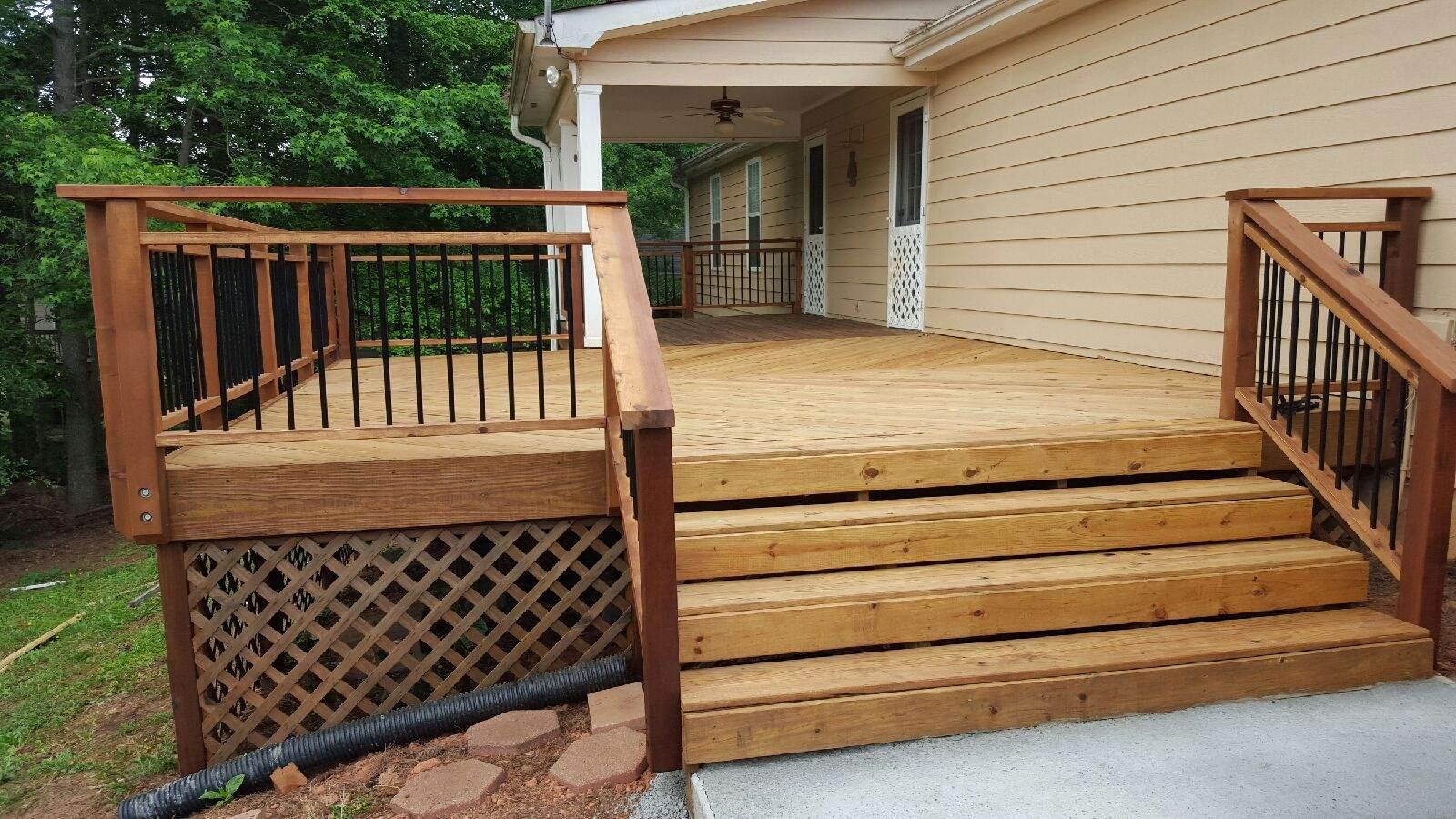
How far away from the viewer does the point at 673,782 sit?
2.57m

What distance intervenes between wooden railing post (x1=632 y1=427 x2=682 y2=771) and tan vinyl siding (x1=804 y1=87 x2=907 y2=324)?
23.7 ft

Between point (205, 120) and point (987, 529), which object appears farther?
point (205, 120)

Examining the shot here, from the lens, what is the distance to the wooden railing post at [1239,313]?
3.68 m

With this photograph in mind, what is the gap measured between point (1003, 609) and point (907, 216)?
655cm

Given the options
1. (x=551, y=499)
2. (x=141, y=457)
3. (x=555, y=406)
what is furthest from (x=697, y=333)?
(x=141, y=457)

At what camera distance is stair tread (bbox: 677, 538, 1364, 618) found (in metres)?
2.84

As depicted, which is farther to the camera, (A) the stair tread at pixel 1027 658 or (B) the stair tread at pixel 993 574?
(B) the stair tread at pixel 993 574

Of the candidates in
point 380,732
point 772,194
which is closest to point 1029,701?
point 380,732

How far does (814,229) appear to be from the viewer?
11.5m

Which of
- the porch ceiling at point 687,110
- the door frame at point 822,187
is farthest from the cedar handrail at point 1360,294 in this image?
the door frame at point 822,187

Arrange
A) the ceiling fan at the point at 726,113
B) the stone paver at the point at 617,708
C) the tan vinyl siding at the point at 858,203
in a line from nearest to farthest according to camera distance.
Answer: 1. the stone paver at the point at 617,708
2. the ceiling fan at the point at 726,113
3. the tan vinyl siding at the point at 858,203

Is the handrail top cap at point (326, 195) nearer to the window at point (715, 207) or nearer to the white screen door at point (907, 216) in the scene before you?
the white screen door at point (907, 216)

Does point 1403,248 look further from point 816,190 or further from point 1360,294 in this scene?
point 816,190

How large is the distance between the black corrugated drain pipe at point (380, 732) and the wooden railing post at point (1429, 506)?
256 centimetres
